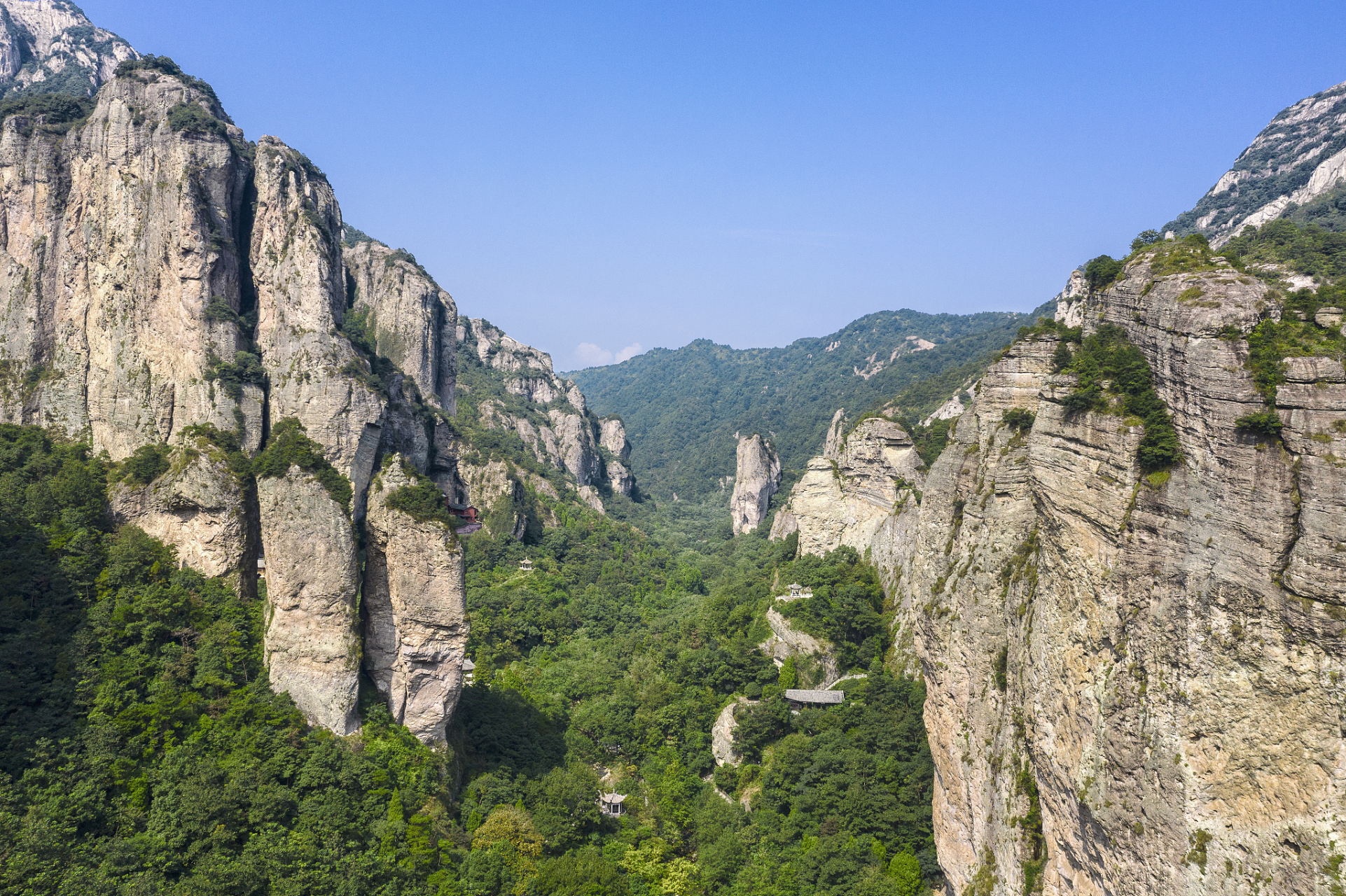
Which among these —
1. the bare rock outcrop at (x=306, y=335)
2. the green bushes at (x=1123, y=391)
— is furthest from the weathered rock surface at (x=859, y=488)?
the bare rock outcrop at (x=306, y=335)

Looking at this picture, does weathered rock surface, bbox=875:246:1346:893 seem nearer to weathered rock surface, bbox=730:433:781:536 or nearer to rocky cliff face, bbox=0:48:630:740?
rocky cliff face, bbox=0:48:630:740

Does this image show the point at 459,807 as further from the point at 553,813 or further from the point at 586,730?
the point at 586,730

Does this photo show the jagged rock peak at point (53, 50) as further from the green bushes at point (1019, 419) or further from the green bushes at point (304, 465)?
the green bushes at point (1019, 419)

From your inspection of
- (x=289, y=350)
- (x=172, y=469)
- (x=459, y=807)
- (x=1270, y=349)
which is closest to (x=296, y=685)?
(x=459, y=807)

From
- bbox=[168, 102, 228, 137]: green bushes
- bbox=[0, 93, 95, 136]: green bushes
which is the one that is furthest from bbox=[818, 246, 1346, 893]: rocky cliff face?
bbox=[0, 93, 95, 136]: green bushes

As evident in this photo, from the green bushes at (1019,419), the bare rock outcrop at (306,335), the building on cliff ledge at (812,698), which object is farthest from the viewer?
the building on cliff ledge at (812,698)

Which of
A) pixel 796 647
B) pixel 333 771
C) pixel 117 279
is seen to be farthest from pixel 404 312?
pixel 333 771
